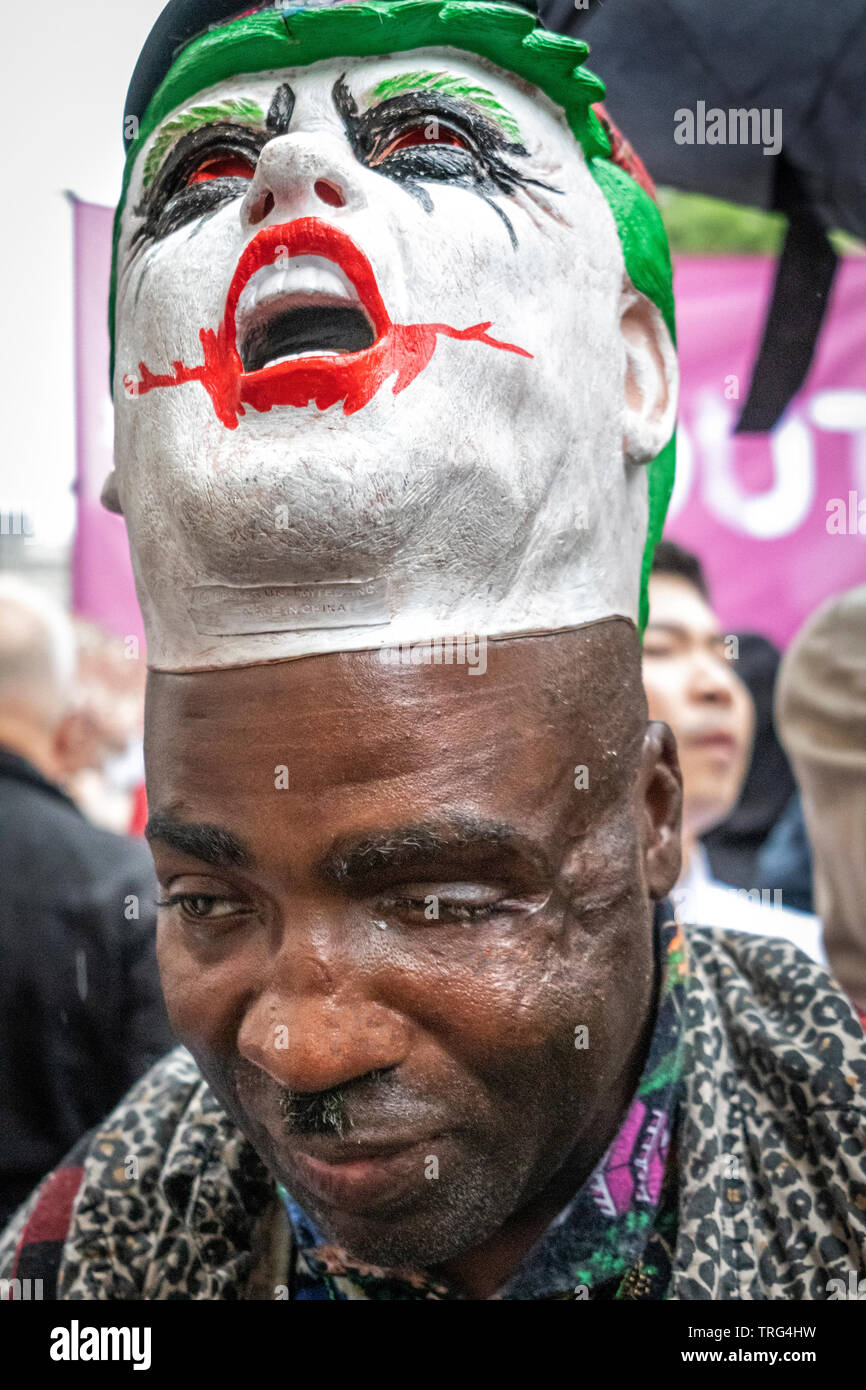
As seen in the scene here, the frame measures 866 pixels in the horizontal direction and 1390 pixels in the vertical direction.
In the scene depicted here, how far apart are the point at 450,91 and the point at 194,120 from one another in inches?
11.9

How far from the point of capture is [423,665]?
4.49ft

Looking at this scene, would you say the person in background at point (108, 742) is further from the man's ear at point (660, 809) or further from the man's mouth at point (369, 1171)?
the man's mouth at point (369, 1171)

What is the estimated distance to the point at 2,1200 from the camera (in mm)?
2334

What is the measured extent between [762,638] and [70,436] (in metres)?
2.15

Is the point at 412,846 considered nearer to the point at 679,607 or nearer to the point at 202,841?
the point at 202,841

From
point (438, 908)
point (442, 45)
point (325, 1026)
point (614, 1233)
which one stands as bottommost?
point (614, 1233)

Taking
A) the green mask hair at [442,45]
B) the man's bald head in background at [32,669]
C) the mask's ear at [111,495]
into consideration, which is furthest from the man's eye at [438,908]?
the man's bald head in background at [32,669]

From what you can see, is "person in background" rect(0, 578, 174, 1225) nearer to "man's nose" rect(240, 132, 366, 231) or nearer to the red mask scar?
the red mask scar

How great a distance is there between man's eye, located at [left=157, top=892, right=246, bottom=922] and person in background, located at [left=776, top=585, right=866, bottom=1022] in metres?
1.80

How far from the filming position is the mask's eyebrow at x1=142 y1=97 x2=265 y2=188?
1.51 meters

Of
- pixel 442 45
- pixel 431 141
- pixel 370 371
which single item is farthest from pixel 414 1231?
pixel 442 45

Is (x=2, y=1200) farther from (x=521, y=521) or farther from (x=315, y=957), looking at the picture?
(x=521, y=521)

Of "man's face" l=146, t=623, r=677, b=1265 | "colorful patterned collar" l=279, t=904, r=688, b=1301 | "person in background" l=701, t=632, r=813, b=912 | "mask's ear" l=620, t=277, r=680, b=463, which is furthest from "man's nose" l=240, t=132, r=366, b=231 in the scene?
"person in background" l=701, t=632, r=813, b=912
